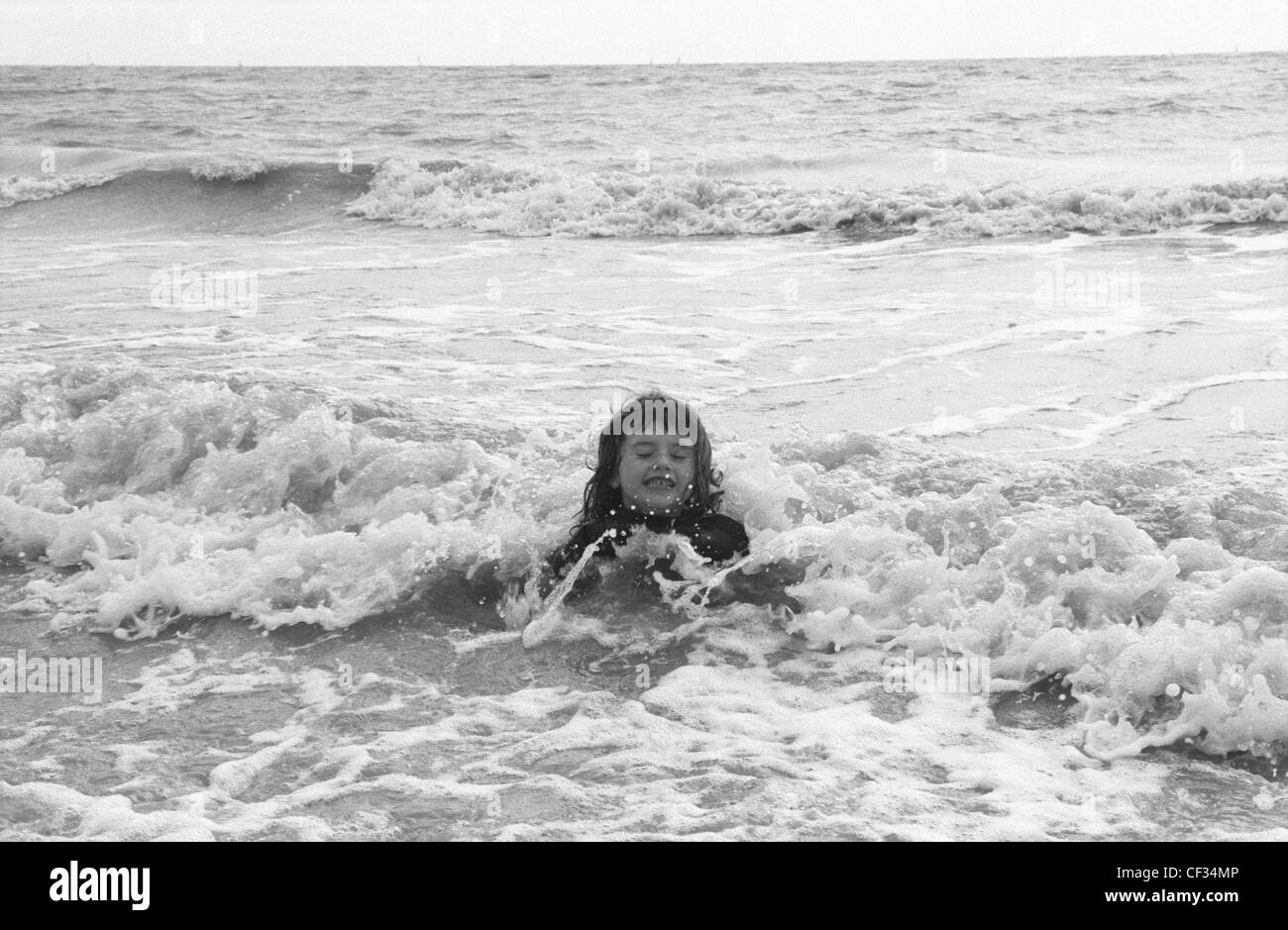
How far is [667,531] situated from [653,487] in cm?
19

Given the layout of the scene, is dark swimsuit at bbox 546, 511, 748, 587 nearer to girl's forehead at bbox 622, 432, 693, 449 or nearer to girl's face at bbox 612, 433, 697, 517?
girl's face at bbox 612, 433, 697, 517

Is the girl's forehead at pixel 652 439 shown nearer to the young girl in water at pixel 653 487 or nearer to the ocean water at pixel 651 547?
the young girl in water at pixel 653 487

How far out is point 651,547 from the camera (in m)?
5.05

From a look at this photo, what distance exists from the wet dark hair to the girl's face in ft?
0.12

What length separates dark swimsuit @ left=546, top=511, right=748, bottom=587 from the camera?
506 cm

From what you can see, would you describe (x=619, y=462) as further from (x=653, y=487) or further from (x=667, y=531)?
(x=667, y=531)

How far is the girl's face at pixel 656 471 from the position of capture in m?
5.01

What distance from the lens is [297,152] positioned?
23.3 meters

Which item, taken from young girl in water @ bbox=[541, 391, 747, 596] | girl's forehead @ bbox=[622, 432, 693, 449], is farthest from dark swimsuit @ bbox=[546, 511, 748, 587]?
girl's forehead @ bbox=[622, 432, 693, 449]

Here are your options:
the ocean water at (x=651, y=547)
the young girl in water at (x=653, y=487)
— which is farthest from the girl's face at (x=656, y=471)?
the ocean water at (x=651, y=547)

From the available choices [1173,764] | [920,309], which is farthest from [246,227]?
[1173,764]

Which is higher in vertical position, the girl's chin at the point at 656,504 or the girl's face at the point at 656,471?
the girl's face at the point at 656,471
